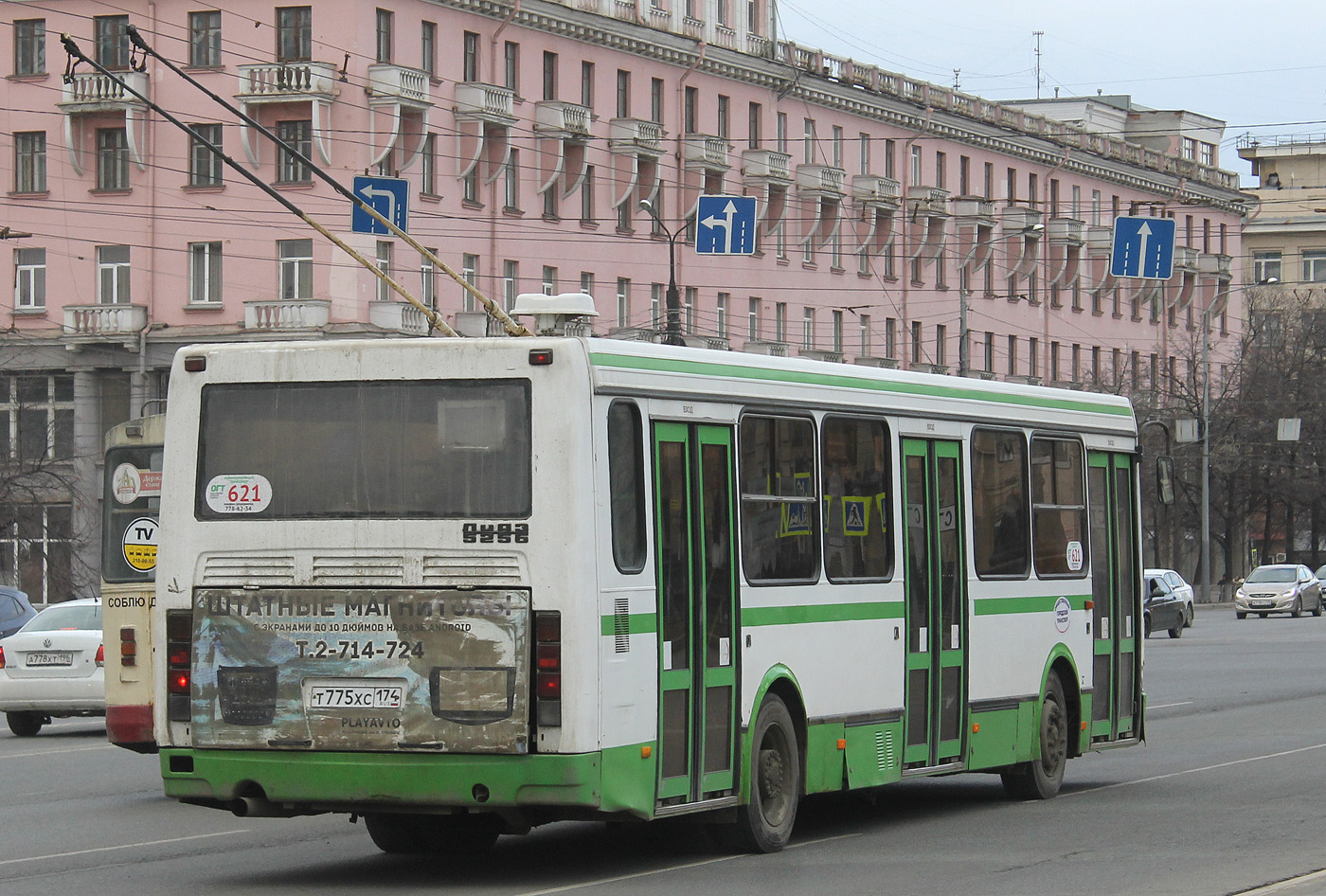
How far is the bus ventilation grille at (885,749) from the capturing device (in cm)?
1373

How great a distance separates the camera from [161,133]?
58.3 metres

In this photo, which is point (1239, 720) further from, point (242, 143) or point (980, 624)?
point (242, 143)

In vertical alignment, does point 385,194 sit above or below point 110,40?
below

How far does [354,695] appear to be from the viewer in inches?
436

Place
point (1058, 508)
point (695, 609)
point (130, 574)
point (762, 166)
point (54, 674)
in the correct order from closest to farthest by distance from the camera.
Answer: point (695, 609) < point (1058, 508) < point (130, 574) < point (54, 674) < point (762, 166)

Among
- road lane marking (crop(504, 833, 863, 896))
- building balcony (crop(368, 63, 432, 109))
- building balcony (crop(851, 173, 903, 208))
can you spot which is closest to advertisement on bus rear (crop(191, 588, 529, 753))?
road lane marking (crop(504, 833, 863, 896))

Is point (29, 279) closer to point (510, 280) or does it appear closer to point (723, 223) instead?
point (510, 280)

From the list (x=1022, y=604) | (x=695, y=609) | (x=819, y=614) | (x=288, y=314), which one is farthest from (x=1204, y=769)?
(x=288, y=314)

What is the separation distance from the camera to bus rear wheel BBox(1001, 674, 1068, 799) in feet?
52.2

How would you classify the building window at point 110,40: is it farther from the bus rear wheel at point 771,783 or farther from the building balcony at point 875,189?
the bus rear wheel at point 771,783

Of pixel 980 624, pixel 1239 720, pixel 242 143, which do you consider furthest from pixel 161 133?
pixel 980 624

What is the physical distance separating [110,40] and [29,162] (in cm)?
422

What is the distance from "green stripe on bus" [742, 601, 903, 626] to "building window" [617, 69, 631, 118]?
53.2 m

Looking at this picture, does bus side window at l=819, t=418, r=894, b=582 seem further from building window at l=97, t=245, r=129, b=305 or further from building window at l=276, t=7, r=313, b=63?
building window at l=97, t=245, r=129, b=305
